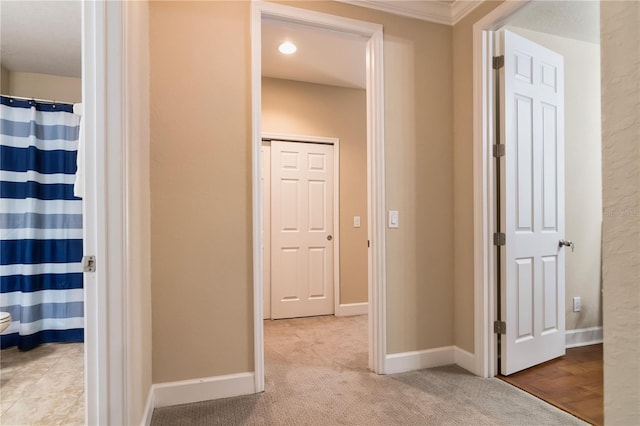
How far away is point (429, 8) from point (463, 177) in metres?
1.23

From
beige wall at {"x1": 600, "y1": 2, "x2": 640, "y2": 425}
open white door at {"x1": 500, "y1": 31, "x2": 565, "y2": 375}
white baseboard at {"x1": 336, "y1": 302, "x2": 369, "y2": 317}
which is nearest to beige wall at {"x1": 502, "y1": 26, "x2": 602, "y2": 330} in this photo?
open white door at {"x1": 500, "y1": 31, "x2": 565, "y2": 375}

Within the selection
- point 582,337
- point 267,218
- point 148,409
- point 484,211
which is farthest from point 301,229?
point 582,337

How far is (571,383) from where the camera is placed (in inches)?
90.7

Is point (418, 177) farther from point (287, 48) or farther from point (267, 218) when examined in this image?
point (267, 218)

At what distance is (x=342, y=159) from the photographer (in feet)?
13.9

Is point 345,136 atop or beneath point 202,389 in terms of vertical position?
atop

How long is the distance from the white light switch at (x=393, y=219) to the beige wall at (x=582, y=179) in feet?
5.29

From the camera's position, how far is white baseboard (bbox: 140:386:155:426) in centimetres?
171

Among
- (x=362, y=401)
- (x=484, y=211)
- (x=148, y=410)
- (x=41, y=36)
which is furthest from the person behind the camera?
(x=41, y=36)

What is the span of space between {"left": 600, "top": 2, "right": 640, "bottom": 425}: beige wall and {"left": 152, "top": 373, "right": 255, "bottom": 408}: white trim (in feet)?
6.69

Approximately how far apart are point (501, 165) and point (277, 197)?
236 cm

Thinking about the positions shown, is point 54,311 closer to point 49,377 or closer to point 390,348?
point 49,377

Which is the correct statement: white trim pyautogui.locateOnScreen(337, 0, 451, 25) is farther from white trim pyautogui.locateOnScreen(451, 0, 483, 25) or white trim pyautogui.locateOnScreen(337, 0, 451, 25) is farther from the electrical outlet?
the electrical outlet

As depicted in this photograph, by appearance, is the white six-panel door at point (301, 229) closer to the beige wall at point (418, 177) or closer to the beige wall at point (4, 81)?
the beige wall at point (418, 177)
